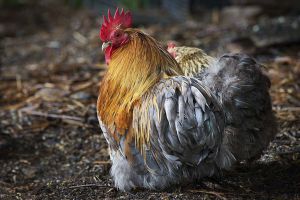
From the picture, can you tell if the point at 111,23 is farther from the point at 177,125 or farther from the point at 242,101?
the point at 242,101

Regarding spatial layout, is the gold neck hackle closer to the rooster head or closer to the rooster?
the rooster head

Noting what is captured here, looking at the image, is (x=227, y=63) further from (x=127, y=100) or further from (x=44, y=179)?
(x=44, y=179)

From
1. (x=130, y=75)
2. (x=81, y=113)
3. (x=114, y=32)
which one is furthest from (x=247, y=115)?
(x=81, y=113)

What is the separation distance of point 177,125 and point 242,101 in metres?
0.67

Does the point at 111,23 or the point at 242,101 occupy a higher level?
the point at 111,23

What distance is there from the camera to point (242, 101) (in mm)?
3945

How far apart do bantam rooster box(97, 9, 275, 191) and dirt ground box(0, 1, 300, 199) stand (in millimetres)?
244

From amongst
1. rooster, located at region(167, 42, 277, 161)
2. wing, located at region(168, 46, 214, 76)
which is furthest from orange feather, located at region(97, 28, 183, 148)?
rooster, located at region(167, 42, 277, 161)

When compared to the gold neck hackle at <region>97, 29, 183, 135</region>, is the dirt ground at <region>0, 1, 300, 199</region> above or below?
below

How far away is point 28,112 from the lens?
608 cm

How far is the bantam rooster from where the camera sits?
3.56 m

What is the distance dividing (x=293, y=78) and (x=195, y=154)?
3084 mm

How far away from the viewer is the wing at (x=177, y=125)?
352cm

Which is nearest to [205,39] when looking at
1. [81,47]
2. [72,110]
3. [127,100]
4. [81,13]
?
[81,47]
